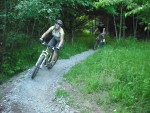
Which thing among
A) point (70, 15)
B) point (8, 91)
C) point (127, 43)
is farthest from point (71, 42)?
point (8, 91)

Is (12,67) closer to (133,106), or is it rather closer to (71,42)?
(133,106)

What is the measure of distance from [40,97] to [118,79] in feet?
8.92

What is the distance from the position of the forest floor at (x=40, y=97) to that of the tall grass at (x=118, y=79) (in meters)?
0.46

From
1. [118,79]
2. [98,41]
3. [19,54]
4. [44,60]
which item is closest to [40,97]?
[44,60]

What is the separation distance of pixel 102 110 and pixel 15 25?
23.5ft

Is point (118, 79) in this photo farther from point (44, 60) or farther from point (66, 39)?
point (66, 39)

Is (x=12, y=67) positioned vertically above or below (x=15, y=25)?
below

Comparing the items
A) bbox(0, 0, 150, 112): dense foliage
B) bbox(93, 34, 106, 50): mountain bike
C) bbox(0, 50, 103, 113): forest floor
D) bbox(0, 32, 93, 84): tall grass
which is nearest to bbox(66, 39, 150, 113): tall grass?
bbox(0, 0, 150, 112): dense foliage

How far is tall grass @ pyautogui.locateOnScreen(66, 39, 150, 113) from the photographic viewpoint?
9250mm

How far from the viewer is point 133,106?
9.08 m

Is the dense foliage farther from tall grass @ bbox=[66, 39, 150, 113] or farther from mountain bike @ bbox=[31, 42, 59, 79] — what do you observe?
mountain bike @ bbox=[31, 42, 59, 79]

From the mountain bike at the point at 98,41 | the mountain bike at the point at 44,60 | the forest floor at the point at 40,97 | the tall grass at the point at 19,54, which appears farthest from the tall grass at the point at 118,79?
the mountain bike at the point at 98,41

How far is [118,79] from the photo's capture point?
35.4ft

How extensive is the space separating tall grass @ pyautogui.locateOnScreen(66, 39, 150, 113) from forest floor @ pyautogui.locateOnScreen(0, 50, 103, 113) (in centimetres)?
46
